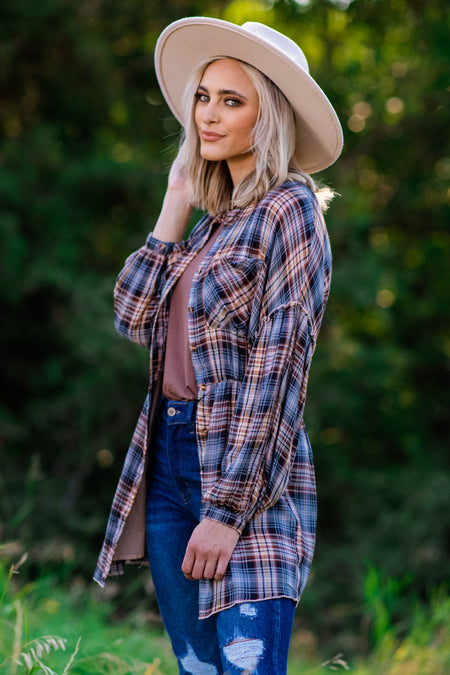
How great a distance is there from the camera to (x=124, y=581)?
24.8 feet

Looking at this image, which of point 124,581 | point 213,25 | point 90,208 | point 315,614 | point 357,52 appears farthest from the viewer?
point 357,52

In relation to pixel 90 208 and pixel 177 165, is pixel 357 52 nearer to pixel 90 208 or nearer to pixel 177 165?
pixel 90 208

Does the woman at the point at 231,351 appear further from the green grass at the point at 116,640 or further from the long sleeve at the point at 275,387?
the green grass at the point at 116,640

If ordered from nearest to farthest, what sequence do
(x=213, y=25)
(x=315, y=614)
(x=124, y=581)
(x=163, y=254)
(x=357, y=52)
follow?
(x=213, y=25), (x=163, y=254), (x=124, y=581), (x=315, y=614), (x=357, y=52)

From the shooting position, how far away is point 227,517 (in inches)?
59.9

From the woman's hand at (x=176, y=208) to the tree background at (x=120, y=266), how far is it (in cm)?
470

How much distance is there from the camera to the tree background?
7711 mm

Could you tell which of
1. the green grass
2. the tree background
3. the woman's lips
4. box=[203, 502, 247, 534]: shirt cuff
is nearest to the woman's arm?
the woman's lips

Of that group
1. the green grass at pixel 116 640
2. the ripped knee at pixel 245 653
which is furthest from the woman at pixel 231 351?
the green grass at pixel 116 640

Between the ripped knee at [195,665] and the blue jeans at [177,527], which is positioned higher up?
the blue jeans at [177,527]

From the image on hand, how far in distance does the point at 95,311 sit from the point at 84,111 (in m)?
2.60

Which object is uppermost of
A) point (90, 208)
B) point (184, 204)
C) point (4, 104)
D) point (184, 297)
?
point (4, 104)

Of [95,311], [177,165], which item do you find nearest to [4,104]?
[95,311]

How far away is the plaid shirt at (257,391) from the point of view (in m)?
1.53
